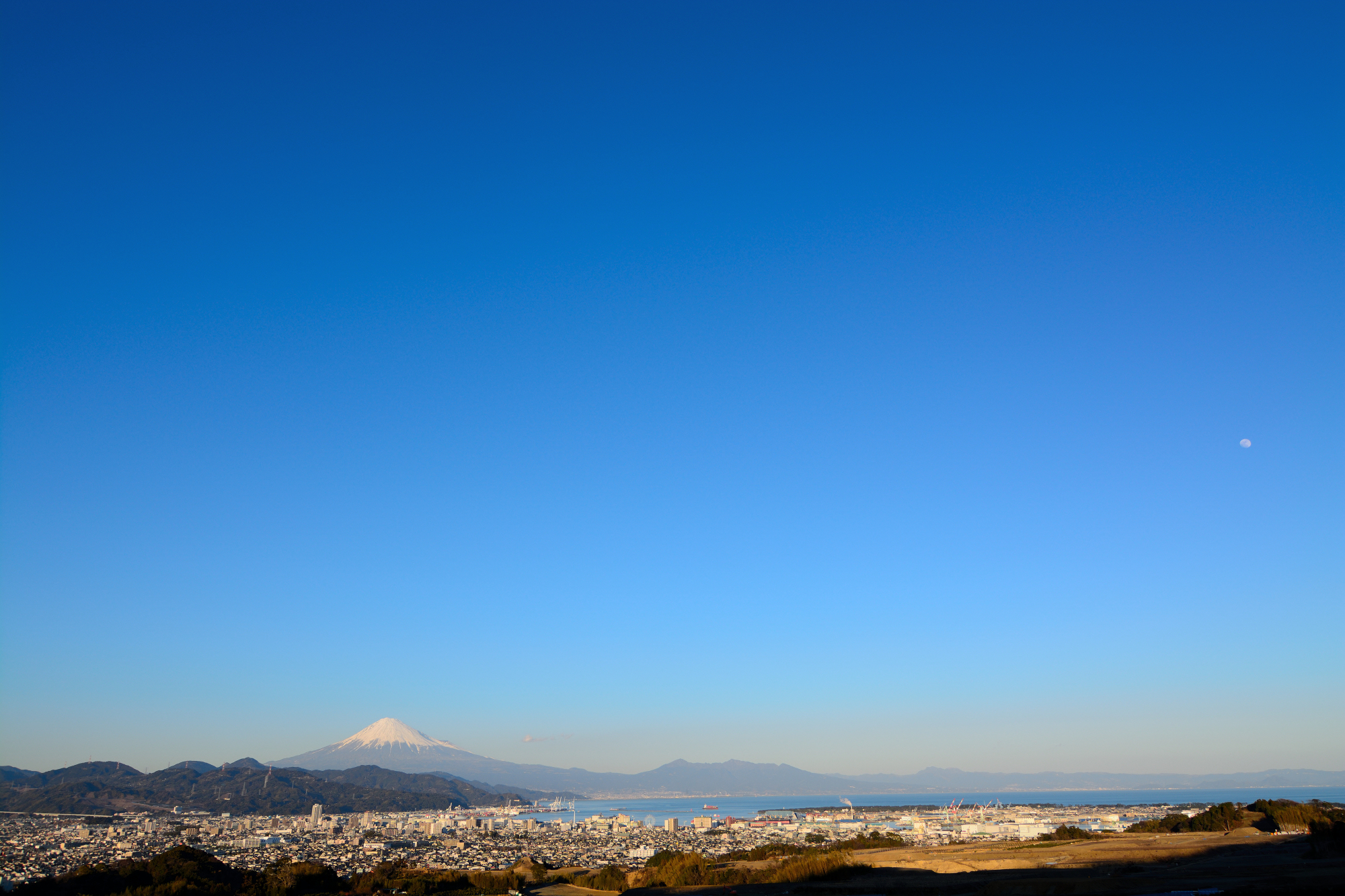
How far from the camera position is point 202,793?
119000 mm

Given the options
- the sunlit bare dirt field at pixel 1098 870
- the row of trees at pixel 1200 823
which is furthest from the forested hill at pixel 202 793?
the row of trees at pixel 1200 823

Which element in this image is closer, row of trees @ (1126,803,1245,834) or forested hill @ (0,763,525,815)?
row of trees @ (1126,803,1245,834)

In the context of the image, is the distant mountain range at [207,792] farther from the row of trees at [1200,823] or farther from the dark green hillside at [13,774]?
the row of trees at [1200,823]

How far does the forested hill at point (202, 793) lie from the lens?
302ft

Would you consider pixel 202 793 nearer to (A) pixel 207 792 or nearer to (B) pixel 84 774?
(A) pixel 207 792

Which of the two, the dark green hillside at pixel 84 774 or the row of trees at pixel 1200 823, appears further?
the dark green hillside at pixel 84 774

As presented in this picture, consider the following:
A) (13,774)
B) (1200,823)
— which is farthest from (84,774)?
(1200,823)

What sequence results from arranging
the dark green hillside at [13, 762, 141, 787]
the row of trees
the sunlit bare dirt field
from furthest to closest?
1. the dark green hillside at [13, 762, 141, 787]
2. the row of trees
3. the sunlit bare dirt field

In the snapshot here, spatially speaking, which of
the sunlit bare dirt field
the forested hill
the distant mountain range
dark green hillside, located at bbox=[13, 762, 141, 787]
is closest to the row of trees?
the sunlit bare dirt field

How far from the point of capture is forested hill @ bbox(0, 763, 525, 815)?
9200 cm

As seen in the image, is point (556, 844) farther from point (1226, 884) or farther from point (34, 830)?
point (1226, 884)

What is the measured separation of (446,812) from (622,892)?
359ft

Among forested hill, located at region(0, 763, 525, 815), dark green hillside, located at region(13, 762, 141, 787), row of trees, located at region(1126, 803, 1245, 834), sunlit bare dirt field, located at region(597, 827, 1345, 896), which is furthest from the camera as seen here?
dark green hillside, located at region(13, 762, 141, 787)

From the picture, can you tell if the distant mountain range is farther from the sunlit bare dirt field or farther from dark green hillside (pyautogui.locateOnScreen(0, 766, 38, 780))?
the sunlit bare dirt field
